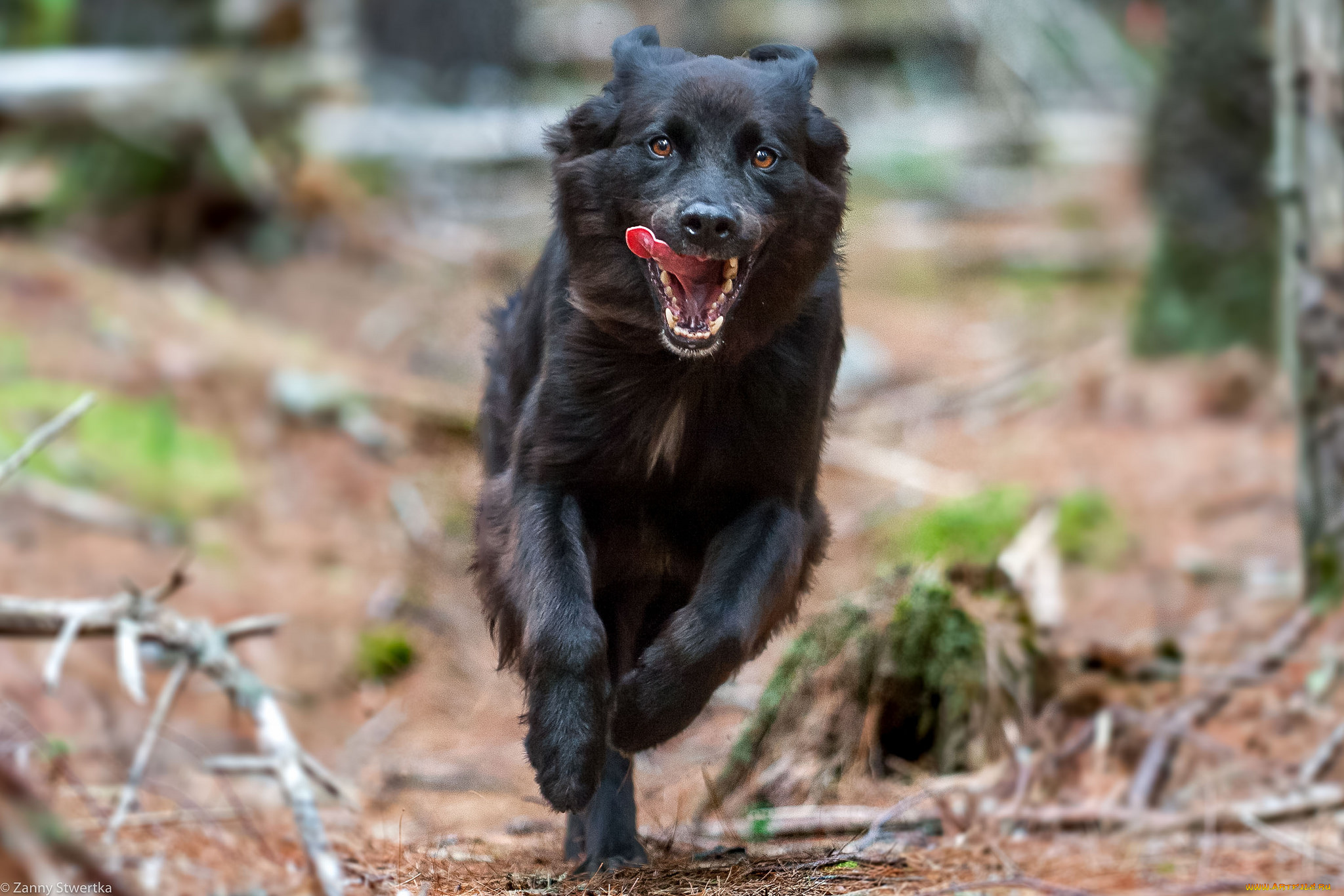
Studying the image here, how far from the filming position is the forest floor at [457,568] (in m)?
4.44

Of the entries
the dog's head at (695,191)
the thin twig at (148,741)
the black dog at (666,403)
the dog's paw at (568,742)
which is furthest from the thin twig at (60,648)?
the dog's head at (695,191)

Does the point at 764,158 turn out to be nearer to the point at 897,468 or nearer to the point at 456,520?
the point at 456,520

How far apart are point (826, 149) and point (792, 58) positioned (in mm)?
337

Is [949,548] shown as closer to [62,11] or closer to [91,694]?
[91,694]

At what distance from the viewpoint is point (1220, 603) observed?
7.84m

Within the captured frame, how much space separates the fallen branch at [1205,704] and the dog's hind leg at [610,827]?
7.62ft

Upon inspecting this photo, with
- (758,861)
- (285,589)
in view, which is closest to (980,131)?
(285,589)

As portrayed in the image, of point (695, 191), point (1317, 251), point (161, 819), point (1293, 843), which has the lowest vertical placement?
point (1293, 843)

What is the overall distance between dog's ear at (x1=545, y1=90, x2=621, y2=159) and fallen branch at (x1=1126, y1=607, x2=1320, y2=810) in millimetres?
3574

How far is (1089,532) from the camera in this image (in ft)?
29.5

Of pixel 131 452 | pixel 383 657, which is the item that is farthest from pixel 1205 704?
pixel 131 452

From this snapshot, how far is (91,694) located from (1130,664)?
5392 mm

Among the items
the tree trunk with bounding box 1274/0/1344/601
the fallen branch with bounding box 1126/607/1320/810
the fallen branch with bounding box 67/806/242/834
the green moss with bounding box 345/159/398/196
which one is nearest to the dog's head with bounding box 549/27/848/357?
the fallen branch with bounding box 67/806/242/834

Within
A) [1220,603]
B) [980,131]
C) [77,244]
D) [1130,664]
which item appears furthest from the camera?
[980,131]
